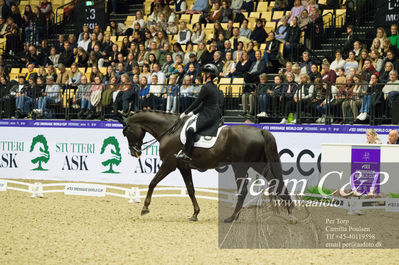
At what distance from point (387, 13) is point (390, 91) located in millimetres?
3523

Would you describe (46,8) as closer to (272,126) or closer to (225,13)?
(225,13)

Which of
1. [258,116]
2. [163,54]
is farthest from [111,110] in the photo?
[258,116]

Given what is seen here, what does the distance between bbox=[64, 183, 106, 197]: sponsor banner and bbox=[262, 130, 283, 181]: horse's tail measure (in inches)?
186

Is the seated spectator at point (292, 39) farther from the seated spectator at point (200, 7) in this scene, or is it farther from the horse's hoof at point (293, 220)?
the horse's hoof at point (293, 220)

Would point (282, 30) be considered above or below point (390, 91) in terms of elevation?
above

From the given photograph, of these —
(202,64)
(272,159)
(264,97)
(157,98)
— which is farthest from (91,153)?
(272,159)

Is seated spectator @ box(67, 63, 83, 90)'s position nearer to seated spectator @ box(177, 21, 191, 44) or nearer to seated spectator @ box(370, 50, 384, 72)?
seated spectator @ box(177, 21, 191, 44)

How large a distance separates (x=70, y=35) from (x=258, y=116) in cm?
957

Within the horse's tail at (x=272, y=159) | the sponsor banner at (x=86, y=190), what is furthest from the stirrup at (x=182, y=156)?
the sponsor banner at (x=86, y=190)

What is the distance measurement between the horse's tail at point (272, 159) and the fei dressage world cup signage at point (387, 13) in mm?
7927

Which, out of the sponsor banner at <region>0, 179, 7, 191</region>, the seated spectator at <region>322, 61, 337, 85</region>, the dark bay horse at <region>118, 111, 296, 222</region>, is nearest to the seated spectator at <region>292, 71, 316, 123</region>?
the seated spectator at <region>322, 61, 337, 85</region>

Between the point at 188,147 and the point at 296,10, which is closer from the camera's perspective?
the point at 188,147

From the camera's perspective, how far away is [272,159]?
492 inches

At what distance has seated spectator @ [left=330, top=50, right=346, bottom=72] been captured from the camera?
61.0ft
